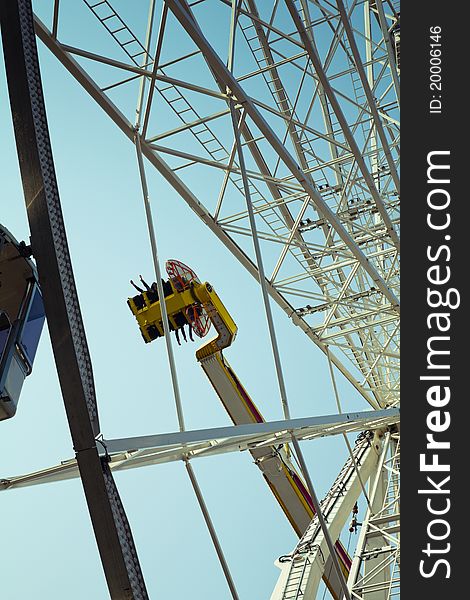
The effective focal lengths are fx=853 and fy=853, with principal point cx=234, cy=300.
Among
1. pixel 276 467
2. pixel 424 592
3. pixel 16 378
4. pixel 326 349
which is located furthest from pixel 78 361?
pixel 326 349

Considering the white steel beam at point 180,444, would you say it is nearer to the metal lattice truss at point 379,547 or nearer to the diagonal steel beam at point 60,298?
the diagonal steel beam at point 60,298

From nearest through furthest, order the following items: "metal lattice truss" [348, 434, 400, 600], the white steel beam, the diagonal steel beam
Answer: the diagonal steel beam
the white steel beam
"metal lattice truss" [348, 434, 400, 600]

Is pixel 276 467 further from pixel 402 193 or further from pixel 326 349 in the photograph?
pixel 402 193

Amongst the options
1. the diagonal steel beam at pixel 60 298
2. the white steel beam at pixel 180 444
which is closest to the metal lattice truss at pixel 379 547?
the white steel beam at pixel 180 444

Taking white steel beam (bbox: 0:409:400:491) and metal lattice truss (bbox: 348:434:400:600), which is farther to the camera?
metal lattice truss (bbox: 348:434:400:600)

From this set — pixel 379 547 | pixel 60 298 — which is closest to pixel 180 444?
pixel 60 298

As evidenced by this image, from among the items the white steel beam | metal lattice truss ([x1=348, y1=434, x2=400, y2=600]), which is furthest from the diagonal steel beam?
metal lattice truss ([x1=348, y1=434, x2=400, y2=600])

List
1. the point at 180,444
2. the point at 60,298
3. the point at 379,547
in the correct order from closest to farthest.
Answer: the point at 60,298 < the point at 180,444 < the point at 379,547

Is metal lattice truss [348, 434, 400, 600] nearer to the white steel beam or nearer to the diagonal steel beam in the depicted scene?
the white steel beam

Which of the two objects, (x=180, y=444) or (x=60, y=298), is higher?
(x=60, y=298)

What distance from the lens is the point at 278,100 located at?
22344 mm

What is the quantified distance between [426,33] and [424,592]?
6.31 m

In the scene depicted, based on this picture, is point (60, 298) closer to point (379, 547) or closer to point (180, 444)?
point (180, 444)

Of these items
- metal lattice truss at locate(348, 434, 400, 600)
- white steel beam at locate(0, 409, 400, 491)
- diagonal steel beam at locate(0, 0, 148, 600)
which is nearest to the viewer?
diagonal steel beam at locate(0, 0, 148, 600)
